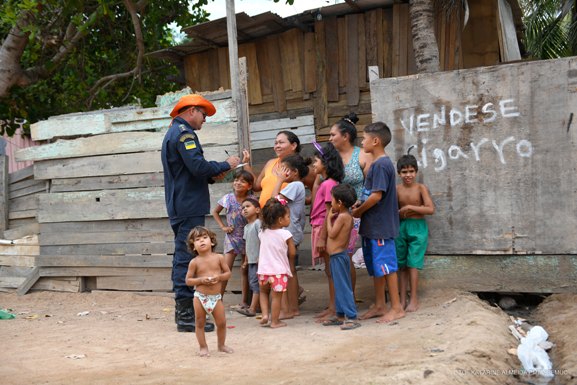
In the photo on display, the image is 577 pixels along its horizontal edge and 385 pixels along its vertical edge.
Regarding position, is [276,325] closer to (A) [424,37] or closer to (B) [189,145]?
(B) [189,145]

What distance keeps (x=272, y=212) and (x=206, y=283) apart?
3.63 feet

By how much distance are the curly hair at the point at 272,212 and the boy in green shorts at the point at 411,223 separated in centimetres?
107

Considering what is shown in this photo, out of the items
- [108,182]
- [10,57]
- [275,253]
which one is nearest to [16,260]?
[108,182]

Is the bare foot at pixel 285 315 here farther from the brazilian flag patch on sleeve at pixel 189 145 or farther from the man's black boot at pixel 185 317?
the brazilian flag patch on sleeve at pixel 189 145

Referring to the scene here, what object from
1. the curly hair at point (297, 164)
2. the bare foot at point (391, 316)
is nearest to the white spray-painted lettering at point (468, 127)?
the curly hair at point (297, 164)

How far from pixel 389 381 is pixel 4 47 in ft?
26.5

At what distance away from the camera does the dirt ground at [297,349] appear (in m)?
3.84

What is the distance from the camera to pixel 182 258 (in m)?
5.55

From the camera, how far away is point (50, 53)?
461 inches

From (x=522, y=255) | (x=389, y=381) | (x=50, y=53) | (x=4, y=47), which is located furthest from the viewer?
(x=50, y=53)

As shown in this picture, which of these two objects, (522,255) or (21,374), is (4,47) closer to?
(21,374)

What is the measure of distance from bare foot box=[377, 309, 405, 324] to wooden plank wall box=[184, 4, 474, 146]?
453 centimetres

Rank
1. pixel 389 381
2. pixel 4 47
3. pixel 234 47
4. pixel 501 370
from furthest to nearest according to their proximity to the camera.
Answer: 1. pixel 4 47
2. pixel 234 47
3. pixel 501 370
4. pixel 389 381

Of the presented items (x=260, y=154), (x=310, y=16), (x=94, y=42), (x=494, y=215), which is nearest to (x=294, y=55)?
(x=310, y=16)
